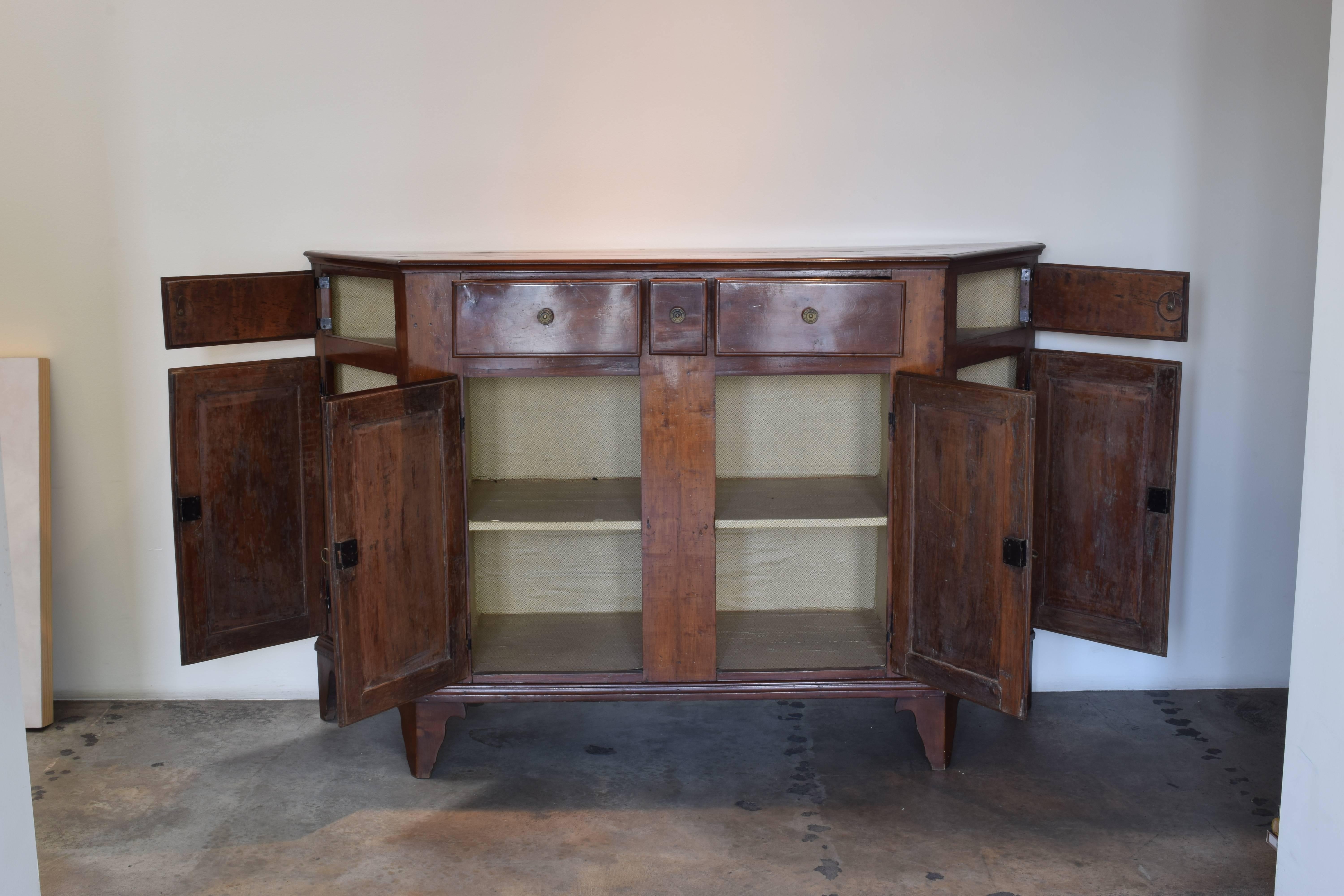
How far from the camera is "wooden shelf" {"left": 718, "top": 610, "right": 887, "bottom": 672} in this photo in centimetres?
327

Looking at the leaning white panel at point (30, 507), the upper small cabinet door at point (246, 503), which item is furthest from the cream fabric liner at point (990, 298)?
the leaning white panel at point (30, 507)

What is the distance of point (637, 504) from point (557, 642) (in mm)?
468

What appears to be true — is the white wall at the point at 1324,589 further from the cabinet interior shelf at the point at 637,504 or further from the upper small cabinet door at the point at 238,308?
the upper small cabinet door at the point at 238,308

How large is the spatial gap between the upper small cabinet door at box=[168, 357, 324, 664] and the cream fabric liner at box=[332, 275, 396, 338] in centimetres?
15

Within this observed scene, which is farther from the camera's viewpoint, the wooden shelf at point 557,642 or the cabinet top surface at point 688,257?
the wooden shelf at point 557,642

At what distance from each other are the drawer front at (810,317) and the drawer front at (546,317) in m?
0.24

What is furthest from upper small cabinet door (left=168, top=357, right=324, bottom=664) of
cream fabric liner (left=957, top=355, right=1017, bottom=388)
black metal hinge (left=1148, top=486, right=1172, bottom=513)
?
black metal hinge (left=1148, top=486, right=1172, bottom=513)

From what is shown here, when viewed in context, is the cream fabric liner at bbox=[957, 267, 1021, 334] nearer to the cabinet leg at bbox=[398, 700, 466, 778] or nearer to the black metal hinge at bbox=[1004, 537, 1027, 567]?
the black metal hinge at bbox=[1004, 537, 1027, 567]

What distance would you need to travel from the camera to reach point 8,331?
357 cm

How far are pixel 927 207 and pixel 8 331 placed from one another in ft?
9.11

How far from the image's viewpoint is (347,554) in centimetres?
284

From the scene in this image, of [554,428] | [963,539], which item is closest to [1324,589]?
[963,539]

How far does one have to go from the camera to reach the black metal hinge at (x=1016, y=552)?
285 centimetres

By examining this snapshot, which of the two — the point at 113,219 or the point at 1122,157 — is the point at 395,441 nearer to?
the point at 113,219
